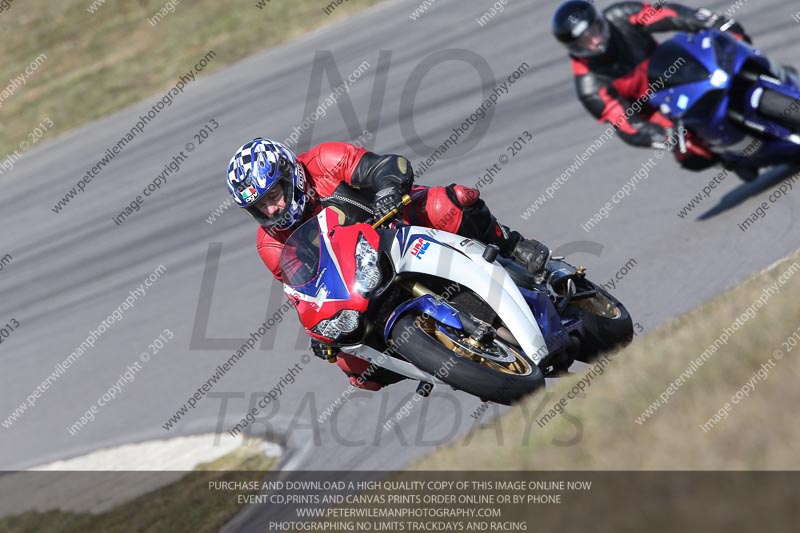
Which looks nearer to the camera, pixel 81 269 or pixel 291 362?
pixel 291 362

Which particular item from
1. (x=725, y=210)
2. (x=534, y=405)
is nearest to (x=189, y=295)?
(x=725, y=210)

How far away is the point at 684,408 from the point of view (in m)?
4.35

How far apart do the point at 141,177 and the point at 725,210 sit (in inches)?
398

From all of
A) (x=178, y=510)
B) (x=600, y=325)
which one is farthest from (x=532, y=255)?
(x=178, y=510)

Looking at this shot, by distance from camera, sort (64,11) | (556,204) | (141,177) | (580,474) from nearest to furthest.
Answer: (580,474), (556,204), (141,177), (64,11)

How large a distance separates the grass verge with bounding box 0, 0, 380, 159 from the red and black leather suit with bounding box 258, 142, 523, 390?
13991 millimetres

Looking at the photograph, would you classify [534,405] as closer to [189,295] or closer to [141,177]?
[189,295]

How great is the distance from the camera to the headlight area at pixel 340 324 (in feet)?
18.6

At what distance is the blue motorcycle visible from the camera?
27.3ft

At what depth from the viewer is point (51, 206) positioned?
16688mm

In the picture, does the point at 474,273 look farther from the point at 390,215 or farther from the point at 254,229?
the point at 254,229

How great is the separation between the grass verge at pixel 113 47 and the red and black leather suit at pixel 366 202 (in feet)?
45.9

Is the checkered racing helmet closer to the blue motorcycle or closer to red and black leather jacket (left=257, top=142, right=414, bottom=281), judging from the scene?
red and black leather jacket (left=257, top=142, right=414, bottom=281)

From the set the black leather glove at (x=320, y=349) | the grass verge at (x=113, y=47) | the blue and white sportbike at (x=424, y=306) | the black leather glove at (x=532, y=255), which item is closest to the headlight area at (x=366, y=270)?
the blue and white sportbike at (x=424, y=306)
